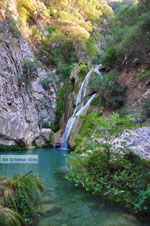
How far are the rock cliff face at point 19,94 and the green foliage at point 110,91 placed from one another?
7.27 meters

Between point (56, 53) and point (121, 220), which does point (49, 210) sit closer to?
point (121, 220)

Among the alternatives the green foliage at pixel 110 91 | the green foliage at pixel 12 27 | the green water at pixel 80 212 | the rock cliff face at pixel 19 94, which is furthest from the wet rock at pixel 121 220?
the green foliage at pixel 12 27

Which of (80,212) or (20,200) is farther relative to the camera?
(80,212)

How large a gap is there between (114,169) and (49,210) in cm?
178

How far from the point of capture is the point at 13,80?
1538 centimetres

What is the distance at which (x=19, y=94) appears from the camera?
16.0 meters

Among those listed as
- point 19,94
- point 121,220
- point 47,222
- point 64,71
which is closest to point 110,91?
point 19,94

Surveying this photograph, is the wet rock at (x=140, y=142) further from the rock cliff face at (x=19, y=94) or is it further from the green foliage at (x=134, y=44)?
the rock cliff face at (x=19, y=94)

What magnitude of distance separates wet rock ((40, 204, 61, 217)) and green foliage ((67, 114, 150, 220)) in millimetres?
673

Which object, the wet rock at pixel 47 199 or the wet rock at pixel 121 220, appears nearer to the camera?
the wet rock at pixel 121 220

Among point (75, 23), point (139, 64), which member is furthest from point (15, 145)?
point (75, 23)

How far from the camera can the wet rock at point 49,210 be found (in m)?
3.43

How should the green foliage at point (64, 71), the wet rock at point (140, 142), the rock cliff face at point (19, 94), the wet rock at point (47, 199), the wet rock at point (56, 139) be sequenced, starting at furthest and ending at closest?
the green foliage at point (64, 71) < the wet rock at point (56, 139) < the rock cliff face at point (19, 94) < the wet rock at point (140, 142) < the wet rock at point (47, 199)

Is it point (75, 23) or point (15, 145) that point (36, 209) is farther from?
point (75, 23)
